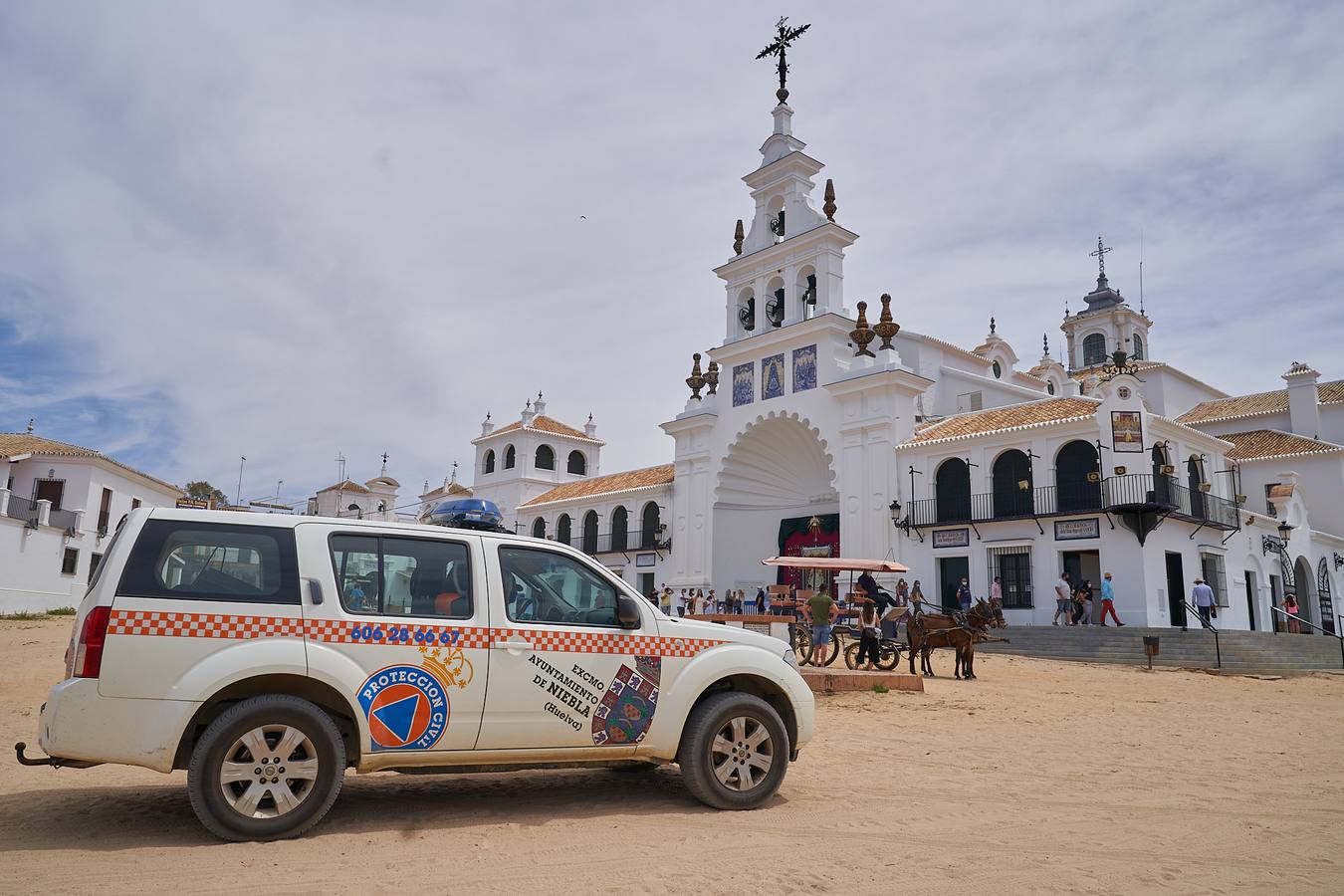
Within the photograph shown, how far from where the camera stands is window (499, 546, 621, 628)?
5660 mm

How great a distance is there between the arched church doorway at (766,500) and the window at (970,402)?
6496 mm

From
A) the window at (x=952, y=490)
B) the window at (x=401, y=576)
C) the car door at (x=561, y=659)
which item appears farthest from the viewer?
the window at (x=952, y=490)

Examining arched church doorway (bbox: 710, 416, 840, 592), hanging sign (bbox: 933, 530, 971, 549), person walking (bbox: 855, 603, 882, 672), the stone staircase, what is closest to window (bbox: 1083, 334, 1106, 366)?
arched church doorway (bbox: 710, 416, 840, 592)

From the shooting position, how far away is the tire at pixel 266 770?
464 centimetres

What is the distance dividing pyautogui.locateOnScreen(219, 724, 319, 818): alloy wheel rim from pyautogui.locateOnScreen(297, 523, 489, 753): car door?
1.10 feet

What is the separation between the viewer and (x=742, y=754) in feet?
19.4

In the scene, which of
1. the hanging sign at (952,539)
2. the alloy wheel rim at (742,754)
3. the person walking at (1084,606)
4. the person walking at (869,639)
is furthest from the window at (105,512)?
the alloy wheel rim at (742,754)

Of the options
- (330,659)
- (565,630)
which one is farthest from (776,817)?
(330,659)

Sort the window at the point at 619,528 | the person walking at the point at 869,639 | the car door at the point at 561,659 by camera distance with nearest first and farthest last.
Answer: the car door at the point at 561,659 < the person walking at the point at 869,639 < the window at the point at 619,528

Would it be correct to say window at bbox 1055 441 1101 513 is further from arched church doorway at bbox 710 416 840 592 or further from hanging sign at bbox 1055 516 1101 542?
arched church doorway at bbox 710 416 840 592

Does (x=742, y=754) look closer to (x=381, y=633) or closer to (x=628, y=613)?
(x=628, y=613)

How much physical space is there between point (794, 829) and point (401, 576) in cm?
277

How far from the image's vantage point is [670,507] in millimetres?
36719

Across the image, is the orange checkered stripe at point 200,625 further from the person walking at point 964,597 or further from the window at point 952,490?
the window at point 952,490
